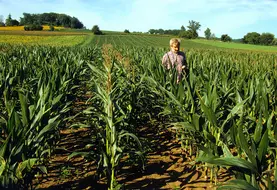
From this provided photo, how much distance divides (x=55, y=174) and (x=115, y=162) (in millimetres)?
1082

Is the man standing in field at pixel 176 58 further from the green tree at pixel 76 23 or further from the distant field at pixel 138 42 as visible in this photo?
the green tree at pixel 76 23

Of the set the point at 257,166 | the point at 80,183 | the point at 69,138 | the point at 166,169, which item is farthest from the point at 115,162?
the point at 69,138

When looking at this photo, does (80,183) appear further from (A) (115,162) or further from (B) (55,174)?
(A) (115,162)

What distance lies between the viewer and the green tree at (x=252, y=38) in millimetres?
90750

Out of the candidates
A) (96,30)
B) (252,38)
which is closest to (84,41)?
(96,30)

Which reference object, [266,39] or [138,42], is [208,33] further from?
[138,42]

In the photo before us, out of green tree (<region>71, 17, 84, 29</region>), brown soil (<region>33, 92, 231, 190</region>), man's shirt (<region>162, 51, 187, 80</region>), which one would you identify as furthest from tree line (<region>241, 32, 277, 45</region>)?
brown soil (<region>33, 92, 231, 190</region>)

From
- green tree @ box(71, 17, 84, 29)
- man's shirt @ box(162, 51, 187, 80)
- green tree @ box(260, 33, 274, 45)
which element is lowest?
man's shirt @ box(162, 51, 187, 80)

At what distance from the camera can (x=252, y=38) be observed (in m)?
91.2

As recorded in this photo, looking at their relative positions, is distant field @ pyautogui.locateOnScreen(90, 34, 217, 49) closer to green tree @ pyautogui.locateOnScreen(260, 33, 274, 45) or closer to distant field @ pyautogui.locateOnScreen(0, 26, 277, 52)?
distant field @ pyautogui.locateOnScreen(0, 26, 277, 52)

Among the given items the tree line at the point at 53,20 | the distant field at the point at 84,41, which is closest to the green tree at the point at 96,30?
the distant field at the point at 84,41

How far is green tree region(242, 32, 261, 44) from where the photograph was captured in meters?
90.8

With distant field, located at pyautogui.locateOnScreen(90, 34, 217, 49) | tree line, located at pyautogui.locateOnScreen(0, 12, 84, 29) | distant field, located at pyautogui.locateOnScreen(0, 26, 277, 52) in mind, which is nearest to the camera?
distant field, located at pyautogui.locateOnScreen(0, 26, 277, 52)

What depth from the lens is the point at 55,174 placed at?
3.49 metres
